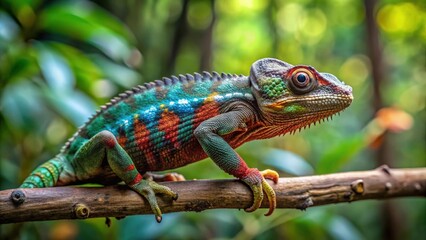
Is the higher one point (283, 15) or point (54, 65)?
point (54, 65)

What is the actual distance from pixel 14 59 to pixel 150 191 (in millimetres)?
1098

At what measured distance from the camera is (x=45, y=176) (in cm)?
148

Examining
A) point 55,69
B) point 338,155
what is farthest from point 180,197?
point 55,69

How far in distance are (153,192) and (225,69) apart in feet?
11.7

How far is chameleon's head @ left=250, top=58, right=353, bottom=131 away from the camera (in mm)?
1521

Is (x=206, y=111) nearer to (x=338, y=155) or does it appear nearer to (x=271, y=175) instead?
(x=271, y=175)

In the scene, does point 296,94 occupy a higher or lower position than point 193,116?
higher

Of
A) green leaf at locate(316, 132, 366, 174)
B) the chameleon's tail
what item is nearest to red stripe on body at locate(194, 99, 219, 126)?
the chameleon's tail

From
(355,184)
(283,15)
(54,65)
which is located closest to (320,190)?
(355,184)

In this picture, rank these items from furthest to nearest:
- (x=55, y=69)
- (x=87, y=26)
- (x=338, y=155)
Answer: (x=87, y=26) < (x=55, y=69) < (x=338, y=155)

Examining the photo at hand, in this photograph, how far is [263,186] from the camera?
1457 mm

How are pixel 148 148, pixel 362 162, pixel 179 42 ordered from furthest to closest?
pixel 362 162 → pixel 179 42 → pixel 148 148

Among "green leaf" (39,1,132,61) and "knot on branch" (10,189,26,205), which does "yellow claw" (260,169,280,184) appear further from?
"green leaf" (39,1,132,61)

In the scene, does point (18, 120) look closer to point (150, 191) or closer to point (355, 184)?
point (150, 191)
